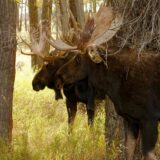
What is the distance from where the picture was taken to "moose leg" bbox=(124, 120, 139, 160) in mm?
6820

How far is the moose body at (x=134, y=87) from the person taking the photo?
641 cm

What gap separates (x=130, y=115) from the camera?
6469 millimetres

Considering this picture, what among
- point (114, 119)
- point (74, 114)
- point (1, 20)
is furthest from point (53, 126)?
point (1, 20)

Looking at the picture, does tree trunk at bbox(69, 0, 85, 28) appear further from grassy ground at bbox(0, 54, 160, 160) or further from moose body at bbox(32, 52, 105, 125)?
moose body at bbox(32, 52, 105, 125)

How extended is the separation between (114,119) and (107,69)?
115 cm

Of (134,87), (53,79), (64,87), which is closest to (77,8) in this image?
(53,79)

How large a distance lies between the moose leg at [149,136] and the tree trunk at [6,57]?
7.01 feet

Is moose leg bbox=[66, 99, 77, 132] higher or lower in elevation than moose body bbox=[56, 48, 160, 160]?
lower

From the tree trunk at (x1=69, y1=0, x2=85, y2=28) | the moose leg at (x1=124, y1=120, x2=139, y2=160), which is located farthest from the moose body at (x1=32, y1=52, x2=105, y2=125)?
the tree trunk at (x1=69, y1=0, x2=85, y2=28)

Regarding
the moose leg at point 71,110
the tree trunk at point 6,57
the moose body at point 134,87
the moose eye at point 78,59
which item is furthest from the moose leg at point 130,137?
the moose leg at point 71,110

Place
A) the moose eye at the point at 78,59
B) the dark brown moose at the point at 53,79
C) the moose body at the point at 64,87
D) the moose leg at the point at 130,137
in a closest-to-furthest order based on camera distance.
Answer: the moose leg at the point at 130,137, the moose eye at the point at 78,59, the dark brown moose at the point at 53,79, the moose body at the point at 64,87

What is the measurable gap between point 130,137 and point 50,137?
184cm

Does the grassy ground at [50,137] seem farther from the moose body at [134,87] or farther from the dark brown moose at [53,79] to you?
the moose body at [134,87]

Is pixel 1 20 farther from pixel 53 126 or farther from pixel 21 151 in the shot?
pixel 53 126
